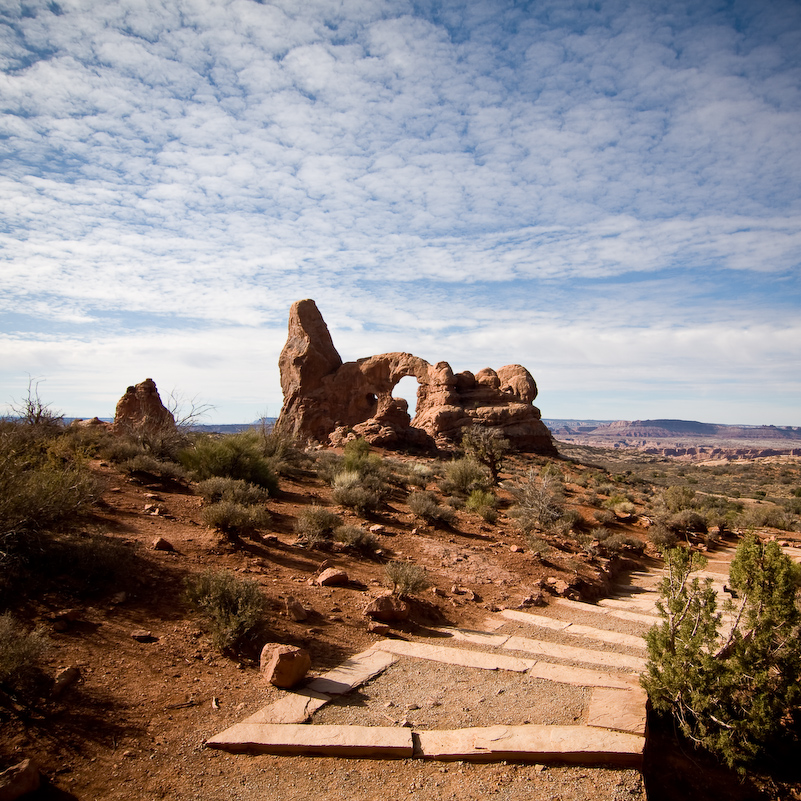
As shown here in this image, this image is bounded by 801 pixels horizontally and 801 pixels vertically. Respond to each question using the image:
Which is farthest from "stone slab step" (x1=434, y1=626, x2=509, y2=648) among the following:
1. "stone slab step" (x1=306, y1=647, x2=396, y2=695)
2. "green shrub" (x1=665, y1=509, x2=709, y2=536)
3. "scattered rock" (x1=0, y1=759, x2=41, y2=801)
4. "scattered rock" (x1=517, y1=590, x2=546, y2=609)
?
"green shrub" (x1=665, y1=509, x2=709, y2=536)

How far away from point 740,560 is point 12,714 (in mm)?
5625

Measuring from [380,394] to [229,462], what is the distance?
917 inches

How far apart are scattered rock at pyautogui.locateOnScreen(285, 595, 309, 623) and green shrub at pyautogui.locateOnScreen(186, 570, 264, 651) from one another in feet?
1.75

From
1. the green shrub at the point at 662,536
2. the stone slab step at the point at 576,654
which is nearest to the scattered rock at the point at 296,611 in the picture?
the stone slab step at the point at 576,654

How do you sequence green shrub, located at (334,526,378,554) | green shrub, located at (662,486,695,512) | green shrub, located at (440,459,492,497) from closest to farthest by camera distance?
green shrub, located at (334,526,378,554)
green shrub, located at (440,459,492,497)
green shrub, located at (662,486,695,512)

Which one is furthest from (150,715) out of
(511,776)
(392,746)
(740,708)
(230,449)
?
(230,449)

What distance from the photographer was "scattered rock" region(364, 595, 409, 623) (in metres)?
6.37

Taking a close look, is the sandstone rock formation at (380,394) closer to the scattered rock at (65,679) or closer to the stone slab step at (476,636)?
the stone slab step at (476,636)

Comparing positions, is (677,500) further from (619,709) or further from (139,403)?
(139,403)

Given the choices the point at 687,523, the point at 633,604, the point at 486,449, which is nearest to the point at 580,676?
the point at 633,604

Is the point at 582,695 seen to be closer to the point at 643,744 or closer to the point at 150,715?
the point at 643,744

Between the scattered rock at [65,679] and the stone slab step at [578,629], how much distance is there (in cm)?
529

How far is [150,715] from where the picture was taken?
3.89 meters

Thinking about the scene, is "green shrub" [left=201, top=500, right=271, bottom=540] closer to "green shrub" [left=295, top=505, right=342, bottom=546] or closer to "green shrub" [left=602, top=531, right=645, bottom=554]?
"green shrub" [left=295, top=505, right=342, bottom=546]
